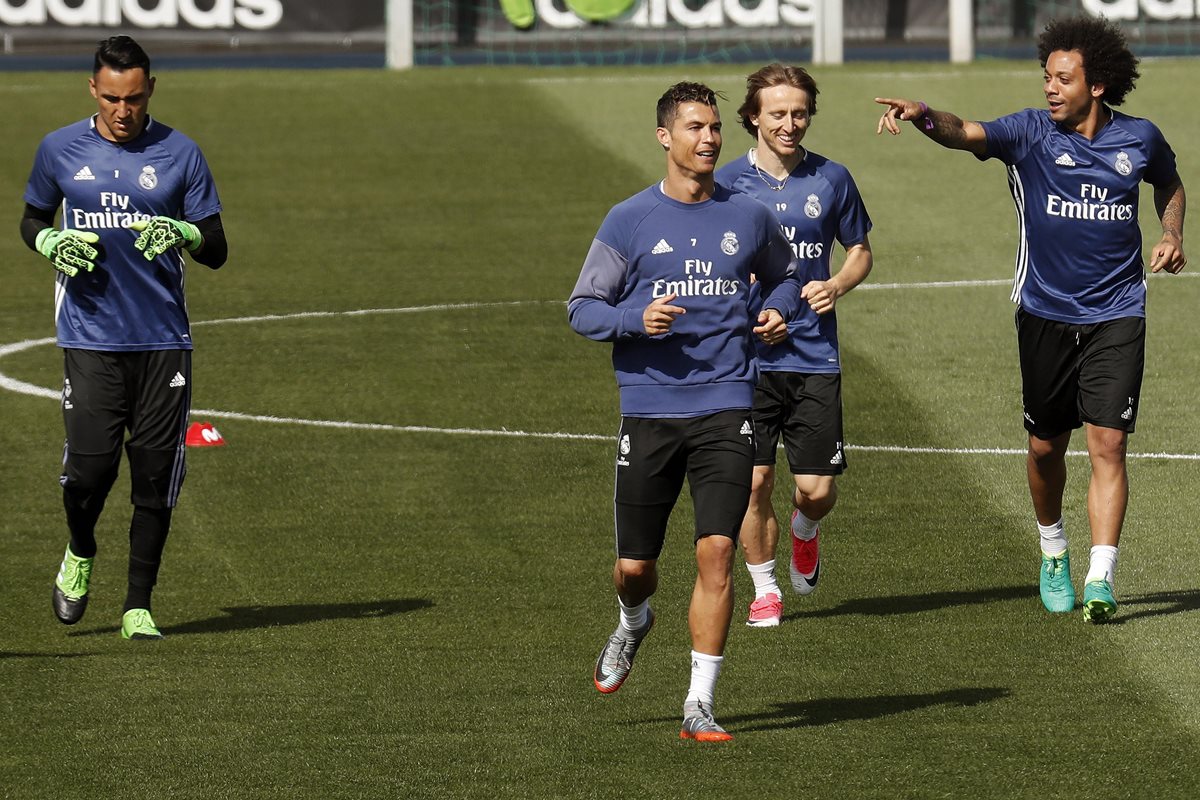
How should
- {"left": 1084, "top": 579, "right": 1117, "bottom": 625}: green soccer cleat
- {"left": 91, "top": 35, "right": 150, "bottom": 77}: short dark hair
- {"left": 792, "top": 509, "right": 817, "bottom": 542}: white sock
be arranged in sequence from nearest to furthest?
{"left": 91, "top": 35, "right": 150, "bottom": 77}: short dark hair
{"left": 1084, "top": 579, "right": 1117, "bottom": 625}: green soccer cleat
{"left": 792, "top": 509, "right": 817, "bottom": 542}: white sock

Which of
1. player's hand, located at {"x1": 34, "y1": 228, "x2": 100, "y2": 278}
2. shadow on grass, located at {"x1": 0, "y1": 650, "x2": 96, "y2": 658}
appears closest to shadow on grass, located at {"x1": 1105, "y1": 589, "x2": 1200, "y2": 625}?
shadow on grass, located at {"x1": 0, "y1": 650, "x2": 96, "y2": 658}

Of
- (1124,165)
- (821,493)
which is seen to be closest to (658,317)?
(821,493)

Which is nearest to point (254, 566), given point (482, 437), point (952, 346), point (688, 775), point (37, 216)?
point (37, 216)

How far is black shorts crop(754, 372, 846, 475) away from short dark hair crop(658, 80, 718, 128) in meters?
2.23

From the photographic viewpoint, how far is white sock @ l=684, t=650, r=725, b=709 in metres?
8.35

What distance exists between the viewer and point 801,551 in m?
10.7

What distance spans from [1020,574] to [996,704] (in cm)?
231

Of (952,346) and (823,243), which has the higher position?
(823,243)

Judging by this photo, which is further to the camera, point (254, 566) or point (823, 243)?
point (254, 566)

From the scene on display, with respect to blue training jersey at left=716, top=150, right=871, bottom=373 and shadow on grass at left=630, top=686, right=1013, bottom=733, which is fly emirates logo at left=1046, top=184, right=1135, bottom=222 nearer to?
blue training jersey at left=716, top=150, right=871, bottom=373

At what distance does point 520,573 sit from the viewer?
36.5ft

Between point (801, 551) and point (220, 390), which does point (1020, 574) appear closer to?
point (801, 551)

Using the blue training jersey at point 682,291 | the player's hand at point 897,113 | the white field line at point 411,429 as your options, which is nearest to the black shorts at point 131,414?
the blue training jersey at point 682,291

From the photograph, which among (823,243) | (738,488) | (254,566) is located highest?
(823,243)
